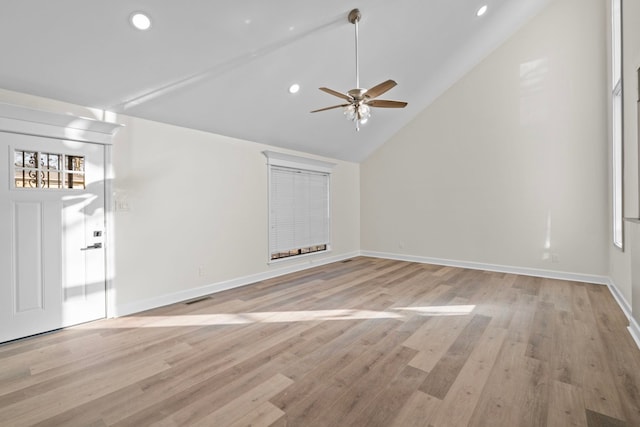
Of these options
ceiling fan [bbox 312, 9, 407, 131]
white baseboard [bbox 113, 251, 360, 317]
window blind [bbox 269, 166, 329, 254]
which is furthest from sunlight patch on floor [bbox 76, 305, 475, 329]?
ceiling fan [bbox 312, 9, 407, 131]

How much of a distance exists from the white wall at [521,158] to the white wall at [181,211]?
332cm

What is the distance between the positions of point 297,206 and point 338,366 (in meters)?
3.69

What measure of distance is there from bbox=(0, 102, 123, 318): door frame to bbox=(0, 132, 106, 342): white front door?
0.05m

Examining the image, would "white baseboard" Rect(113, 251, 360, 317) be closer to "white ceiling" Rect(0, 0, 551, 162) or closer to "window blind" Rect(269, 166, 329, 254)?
"window blind" Rect(269, 166, 329, 254)

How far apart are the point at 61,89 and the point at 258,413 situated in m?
3.39

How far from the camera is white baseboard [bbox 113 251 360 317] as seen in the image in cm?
340

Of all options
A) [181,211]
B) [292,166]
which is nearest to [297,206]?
[292,166]

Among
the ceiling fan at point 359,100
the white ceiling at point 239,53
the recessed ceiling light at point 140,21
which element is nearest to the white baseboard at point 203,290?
the white ceiling at point 239,53

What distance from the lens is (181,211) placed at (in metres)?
3.84

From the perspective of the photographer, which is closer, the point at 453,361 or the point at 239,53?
Answer: the point at 453,361

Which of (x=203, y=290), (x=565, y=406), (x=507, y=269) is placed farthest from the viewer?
(x=507, y=269)

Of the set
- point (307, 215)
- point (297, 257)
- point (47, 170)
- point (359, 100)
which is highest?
point (359, 100)

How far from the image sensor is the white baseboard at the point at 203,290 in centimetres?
340

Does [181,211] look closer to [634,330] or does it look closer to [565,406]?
[565,406]
